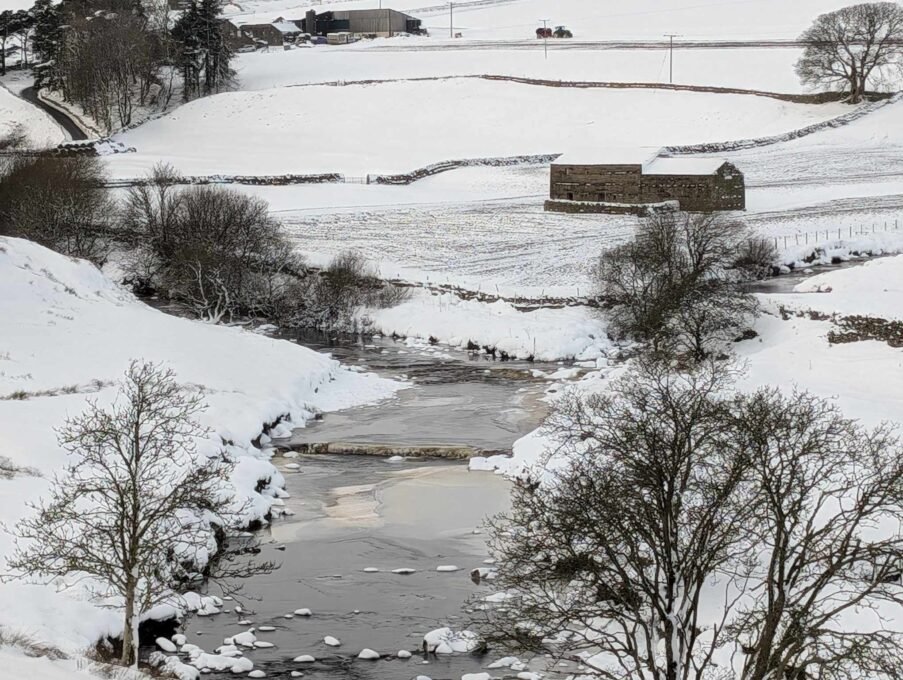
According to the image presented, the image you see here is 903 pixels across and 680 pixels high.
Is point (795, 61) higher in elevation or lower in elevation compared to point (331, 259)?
higher

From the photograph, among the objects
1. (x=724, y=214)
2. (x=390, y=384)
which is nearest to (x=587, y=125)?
(x=724, y=214)

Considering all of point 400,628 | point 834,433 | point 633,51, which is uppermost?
point 633,51

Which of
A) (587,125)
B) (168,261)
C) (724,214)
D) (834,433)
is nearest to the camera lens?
(834,433)

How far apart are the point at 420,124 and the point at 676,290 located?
56.0 m

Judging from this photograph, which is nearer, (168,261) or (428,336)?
(428,336)

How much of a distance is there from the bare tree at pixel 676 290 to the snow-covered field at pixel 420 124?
3578 centimetres

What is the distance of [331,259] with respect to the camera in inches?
2459

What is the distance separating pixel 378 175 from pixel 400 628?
6256cm

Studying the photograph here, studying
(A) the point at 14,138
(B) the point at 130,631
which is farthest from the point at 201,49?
(B) the point at 130,631

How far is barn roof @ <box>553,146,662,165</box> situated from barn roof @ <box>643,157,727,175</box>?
0.47 meters

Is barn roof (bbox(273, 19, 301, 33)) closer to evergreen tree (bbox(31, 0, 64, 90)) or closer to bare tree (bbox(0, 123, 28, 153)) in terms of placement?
evergreen tree (bbox(31, 0, 64, 90))

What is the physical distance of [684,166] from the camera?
7262cm

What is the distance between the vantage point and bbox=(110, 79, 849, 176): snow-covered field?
297 feet

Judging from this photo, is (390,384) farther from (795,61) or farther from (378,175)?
(795,61)
